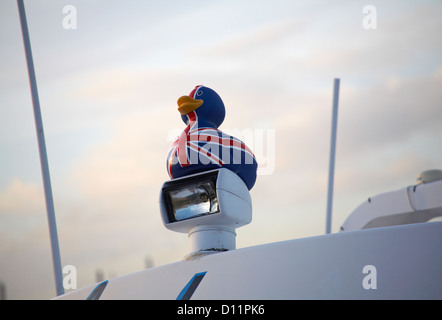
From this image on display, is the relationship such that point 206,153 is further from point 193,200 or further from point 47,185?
point 47,185

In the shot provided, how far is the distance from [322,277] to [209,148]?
175 cm

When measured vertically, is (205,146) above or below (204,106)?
below

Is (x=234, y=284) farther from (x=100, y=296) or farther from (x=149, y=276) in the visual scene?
(x=100, y=296)

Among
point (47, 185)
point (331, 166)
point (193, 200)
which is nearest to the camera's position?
point (193, 200)

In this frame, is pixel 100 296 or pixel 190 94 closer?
pixel 100 296

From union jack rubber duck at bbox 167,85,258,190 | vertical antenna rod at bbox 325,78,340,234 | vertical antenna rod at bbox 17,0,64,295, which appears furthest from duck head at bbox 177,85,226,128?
vertical antenna rod at bbox 325,78,340,234

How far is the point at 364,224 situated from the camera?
32.9ft

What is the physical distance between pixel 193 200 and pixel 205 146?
19.2 inches

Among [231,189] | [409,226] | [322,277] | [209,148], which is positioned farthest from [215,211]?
[409,226]

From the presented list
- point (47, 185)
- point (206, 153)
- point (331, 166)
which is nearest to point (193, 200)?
point (206, 153)

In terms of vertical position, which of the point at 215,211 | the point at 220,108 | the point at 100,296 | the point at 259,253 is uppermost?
the point at 220,108

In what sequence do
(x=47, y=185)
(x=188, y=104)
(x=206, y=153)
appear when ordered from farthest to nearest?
(x=47, y=185) < (x=188, y=104) < (x=206, y=153)

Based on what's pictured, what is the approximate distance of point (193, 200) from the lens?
496 centimetres

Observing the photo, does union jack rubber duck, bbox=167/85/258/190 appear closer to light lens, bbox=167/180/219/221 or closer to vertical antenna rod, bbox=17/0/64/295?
light lens, bbox=167/180/219/221
